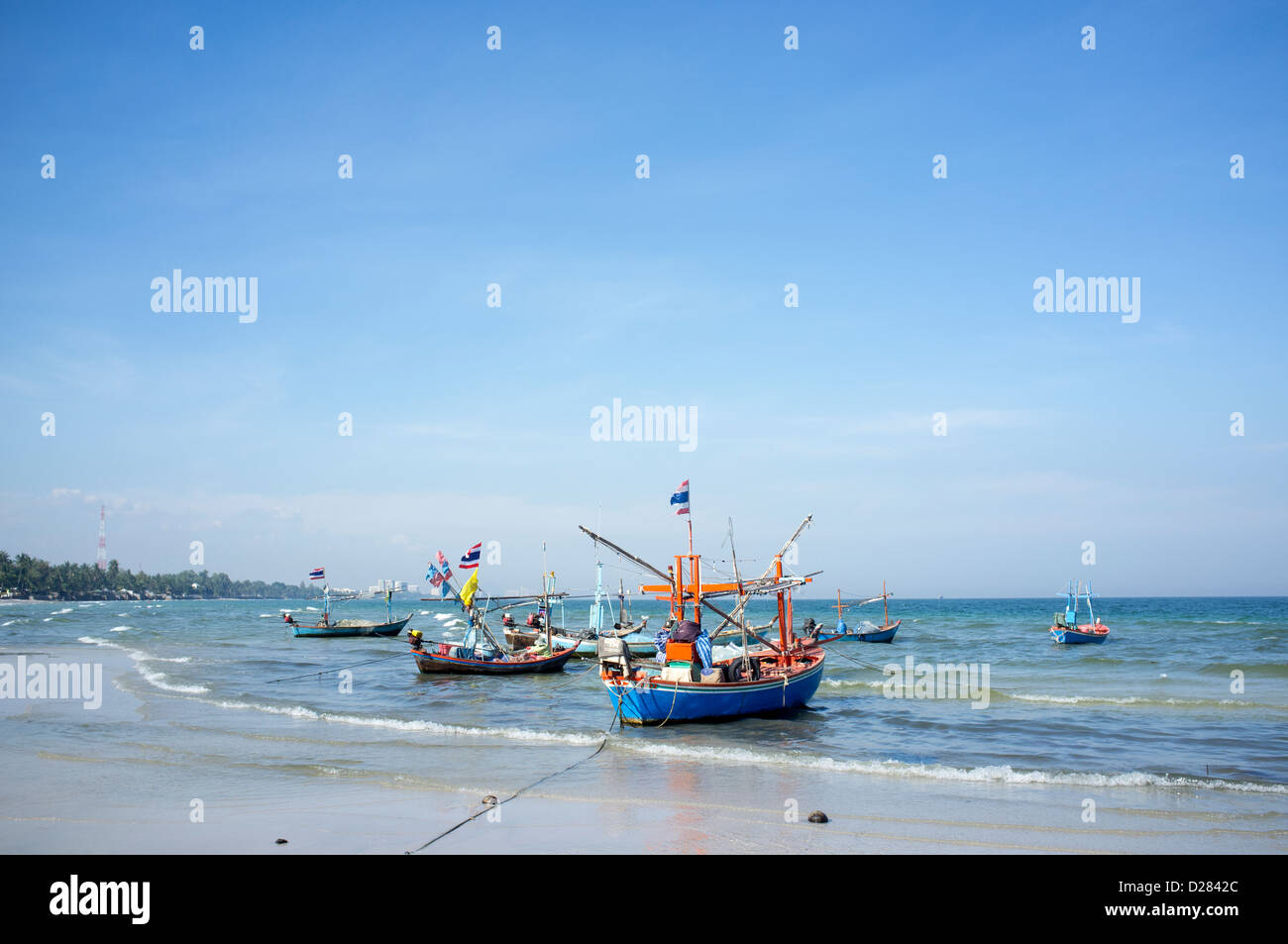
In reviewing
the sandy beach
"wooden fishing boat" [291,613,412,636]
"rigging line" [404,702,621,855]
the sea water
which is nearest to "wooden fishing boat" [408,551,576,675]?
the sea water

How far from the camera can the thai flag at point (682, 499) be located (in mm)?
22672

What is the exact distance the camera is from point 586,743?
1955cm

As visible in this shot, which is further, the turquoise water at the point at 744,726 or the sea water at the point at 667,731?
the turquoise water at the point at 744,726

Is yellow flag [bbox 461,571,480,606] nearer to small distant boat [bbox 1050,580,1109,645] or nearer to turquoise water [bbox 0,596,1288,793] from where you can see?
turquoise water [bbox 0,596,1288,793]

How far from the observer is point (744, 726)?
22.1 meters

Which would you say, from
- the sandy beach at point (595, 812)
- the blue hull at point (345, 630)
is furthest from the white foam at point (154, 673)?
the blue hull at point (345, 630)

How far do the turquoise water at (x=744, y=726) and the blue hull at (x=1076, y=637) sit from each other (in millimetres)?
8439

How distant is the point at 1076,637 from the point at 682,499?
39.3 meters

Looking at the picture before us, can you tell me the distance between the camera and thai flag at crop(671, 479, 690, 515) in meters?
22.7

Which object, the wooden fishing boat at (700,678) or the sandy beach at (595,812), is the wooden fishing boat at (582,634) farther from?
the sandy beach at (595,812)
